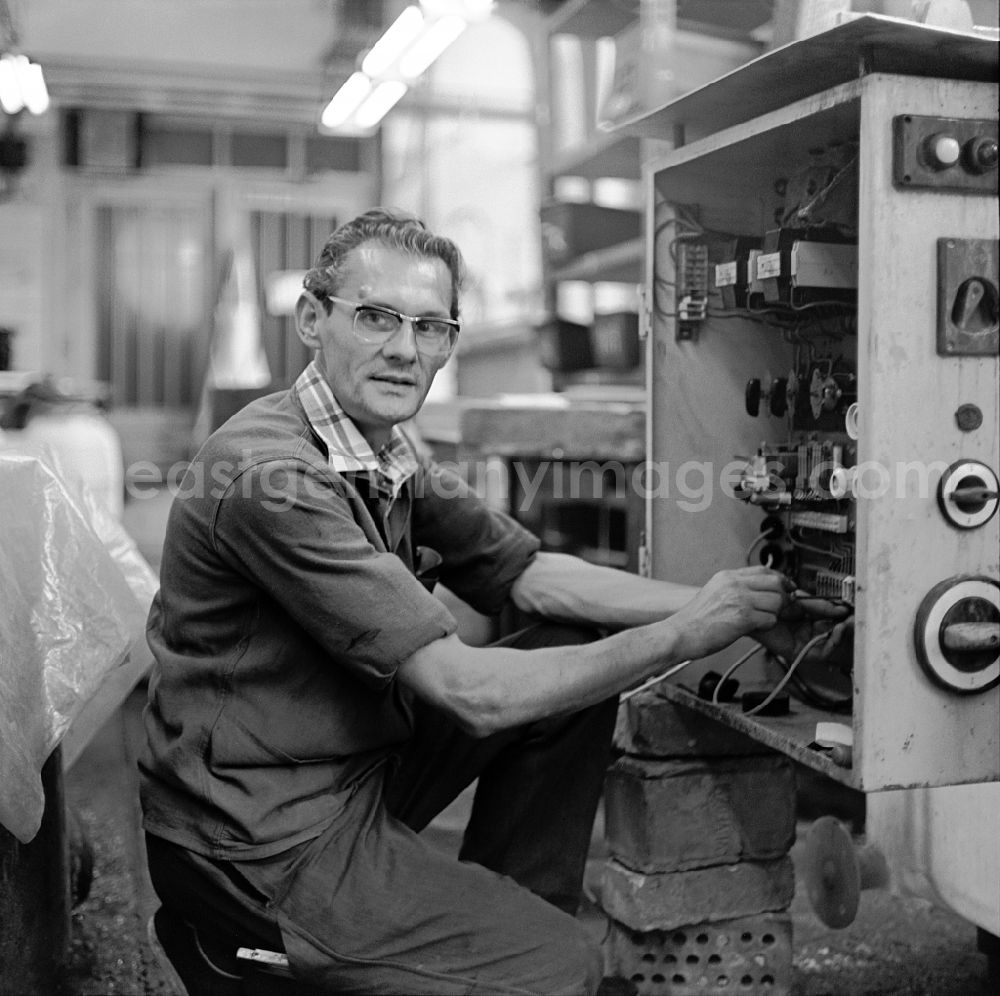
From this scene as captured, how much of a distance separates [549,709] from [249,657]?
383mm

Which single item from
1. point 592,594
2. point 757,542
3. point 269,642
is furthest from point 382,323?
point 757,542

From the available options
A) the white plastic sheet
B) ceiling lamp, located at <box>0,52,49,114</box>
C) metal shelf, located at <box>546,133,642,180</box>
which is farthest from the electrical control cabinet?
ceiling lamp, located at <box>0,52,49,114</box>

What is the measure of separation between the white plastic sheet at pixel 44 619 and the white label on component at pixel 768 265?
3.45 feet

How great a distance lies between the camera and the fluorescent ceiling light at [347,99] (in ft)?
18.3

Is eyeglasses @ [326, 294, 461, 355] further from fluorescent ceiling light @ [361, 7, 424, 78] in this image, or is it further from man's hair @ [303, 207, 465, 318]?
fluorescent ceiling light @ [361, 7, 424, 78]

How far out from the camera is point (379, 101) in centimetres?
573

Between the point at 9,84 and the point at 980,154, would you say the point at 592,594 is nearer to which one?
the point at 980,154

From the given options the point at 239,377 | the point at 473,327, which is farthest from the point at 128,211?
the point at 473,327

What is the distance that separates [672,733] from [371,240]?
86 cm

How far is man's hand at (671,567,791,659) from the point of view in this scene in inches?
59.5

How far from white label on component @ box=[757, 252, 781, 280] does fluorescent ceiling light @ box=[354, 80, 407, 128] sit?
401cm

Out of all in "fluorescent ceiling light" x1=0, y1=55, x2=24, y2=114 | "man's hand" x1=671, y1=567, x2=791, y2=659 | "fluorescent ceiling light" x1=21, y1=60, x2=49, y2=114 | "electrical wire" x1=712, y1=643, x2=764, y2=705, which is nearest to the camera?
"man's hand" x1=671, y1=567, x2=791, y2=659

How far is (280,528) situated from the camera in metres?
1.41

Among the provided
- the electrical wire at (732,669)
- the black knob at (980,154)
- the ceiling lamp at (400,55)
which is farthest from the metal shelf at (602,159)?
the black knob at (980,154)
